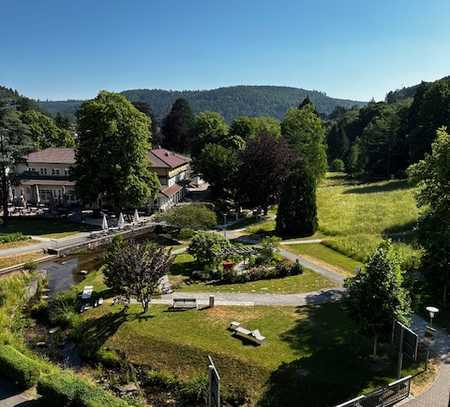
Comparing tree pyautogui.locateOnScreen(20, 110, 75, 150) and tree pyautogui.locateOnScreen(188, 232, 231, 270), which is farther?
tree pyautogui.locateOnScreen(20, 110, 75, 150)

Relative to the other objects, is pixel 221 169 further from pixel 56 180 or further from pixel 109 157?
pixel 56 180

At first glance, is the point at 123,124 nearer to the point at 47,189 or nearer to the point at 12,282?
the point at 47,189

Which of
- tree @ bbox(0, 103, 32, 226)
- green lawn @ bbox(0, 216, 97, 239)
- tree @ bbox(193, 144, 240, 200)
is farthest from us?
tree @ bbox(193, 144, 240, 200)

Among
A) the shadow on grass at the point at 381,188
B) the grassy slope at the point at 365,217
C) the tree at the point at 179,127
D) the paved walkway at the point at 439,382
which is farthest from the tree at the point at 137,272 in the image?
the tree at the point at 179,127

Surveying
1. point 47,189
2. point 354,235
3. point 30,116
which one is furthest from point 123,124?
point 30,116

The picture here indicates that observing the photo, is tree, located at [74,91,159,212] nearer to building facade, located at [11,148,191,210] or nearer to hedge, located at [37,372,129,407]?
building facade, located at [11,148,191,210]

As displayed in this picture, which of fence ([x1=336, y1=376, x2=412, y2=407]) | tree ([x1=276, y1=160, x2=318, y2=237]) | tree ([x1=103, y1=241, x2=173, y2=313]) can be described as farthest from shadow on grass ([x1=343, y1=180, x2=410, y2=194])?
fence ([x1=336, y1=376, x2=412, y2=407])

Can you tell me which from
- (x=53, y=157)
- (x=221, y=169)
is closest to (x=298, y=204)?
(x=221, y=169)
